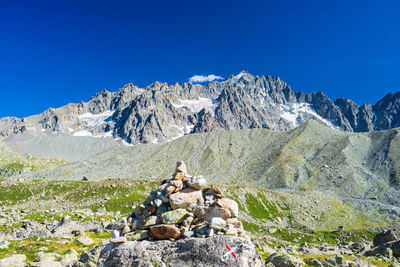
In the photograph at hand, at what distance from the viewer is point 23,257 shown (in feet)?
71.7

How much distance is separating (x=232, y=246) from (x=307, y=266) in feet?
47.8

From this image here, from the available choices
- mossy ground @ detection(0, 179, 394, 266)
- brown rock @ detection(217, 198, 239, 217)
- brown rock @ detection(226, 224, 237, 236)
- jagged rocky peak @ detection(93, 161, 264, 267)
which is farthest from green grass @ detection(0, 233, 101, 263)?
mossy ground @ detection(0, 179, 394, 266)

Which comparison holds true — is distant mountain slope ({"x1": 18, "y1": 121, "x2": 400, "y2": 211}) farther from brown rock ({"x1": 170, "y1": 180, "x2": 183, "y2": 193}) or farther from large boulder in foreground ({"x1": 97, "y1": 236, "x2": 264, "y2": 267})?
large boulder in foreground ({"x1": 97, "y1": 236, "x2": 264, "y2": 267})

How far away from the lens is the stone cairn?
1581cm

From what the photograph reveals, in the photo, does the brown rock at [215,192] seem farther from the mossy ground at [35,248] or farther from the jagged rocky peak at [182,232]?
the mossy ground at [35,248]

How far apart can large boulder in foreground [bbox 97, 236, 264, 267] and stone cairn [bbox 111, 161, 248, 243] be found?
0.65 meters

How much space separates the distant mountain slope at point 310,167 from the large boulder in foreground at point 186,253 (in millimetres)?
120124

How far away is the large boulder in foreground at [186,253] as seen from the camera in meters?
13.8

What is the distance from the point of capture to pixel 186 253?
1457 centimetres

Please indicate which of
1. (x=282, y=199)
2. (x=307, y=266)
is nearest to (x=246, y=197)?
(x=282, y=199)

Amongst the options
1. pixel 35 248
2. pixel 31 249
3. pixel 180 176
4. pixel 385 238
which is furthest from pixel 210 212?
pixel 385 238

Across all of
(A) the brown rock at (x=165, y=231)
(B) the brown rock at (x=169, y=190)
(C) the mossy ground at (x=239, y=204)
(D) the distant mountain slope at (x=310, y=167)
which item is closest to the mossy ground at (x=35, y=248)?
(A) the brown rock at (x=165, y=231)

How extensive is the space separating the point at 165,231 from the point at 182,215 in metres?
1.73

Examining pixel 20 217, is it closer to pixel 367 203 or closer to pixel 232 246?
pixel 232 246
